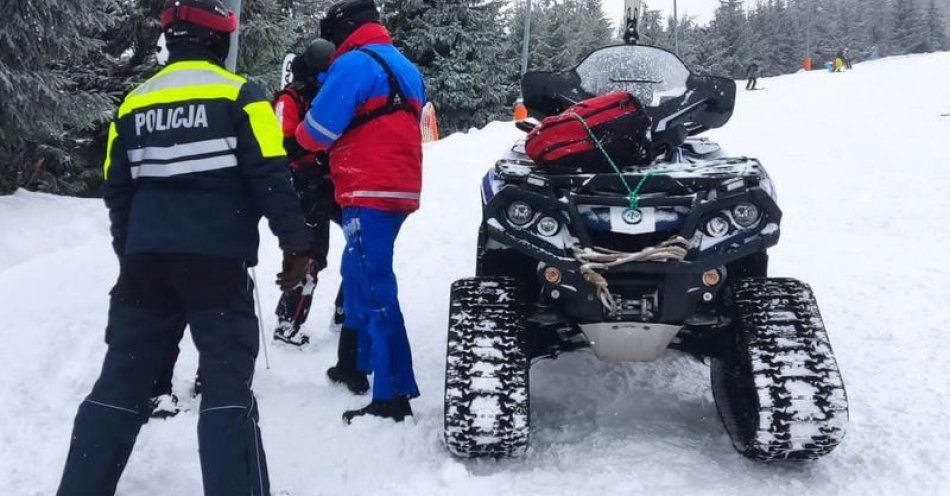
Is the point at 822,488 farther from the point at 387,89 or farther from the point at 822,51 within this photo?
the point at 822,51

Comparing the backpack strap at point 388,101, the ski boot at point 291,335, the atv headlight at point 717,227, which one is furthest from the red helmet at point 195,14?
the ski boot at point 291,335

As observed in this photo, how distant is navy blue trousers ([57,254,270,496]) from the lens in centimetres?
256

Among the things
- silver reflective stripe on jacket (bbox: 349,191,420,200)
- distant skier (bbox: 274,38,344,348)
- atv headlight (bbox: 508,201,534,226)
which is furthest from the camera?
distant skier (bbox: 274,38,344,348)

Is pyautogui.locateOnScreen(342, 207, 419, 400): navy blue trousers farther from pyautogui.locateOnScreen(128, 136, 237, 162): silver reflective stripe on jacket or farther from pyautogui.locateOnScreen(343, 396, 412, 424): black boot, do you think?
pyautogui.locateOnScreen(128, 136, 237, 162): silver reflective stripe on jacket

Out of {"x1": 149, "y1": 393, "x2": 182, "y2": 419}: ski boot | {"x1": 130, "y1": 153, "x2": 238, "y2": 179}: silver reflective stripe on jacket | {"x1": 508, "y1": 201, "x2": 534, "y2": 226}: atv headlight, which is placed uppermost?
{"x1": 130, "y1": 153, "x2": 238, "y2": 179}: silver reflective stripe on jacket

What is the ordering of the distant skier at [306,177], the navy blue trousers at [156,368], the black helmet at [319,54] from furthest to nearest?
the distant skier at [306,177], the black helmet at [319,54], the navy blue trousers at [156,368]

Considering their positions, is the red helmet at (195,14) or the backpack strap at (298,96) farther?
the backpack strap at (298,96)

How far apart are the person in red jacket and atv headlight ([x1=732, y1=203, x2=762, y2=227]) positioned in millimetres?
1503

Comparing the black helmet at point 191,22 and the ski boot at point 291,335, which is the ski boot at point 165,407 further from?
the black helmet at point 191,22

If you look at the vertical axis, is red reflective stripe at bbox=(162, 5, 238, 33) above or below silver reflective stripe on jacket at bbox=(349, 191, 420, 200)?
above

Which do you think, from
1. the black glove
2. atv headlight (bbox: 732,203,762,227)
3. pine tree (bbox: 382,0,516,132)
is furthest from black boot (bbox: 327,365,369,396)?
pine tree (bbox: 382,0,516,132)

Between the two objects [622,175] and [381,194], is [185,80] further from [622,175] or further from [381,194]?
[622,175]

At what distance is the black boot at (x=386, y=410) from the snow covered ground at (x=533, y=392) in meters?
0.07

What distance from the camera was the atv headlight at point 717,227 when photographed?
3.22 metres
